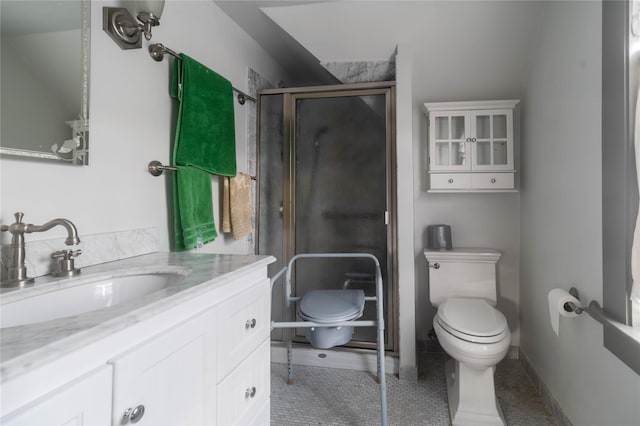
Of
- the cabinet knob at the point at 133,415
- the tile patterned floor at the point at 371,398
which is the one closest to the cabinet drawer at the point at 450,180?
the tile patterned floor at the point at 371,398

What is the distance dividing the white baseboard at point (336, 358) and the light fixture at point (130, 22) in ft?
6.39

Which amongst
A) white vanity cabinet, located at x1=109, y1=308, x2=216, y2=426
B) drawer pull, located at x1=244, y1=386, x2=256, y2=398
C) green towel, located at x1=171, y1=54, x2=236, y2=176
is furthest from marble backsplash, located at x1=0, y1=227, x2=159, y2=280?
→ drawer pull, located at x1=244, y1=386, x2=256, y2=398

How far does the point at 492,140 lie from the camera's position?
87.5 inches

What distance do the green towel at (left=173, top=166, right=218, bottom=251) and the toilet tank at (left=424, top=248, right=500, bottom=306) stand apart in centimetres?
147

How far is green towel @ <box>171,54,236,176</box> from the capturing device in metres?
1.55

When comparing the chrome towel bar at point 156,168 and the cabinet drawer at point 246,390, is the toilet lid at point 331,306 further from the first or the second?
the chrome towel bar at point 156,168

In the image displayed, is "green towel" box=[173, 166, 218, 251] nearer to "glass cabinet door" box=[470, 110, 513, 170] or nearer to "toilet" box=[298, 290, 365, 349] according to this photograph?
"toilet" box=[298, 290, 365, 349]

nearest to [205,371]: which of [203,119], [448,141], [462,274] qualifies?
[203,119]

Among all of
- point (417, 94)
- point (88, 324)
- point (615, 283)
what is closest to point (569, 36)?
point (417, 94)

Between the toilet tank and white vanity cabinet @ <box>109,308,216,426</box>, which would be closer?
white vanity cabinet @ <box>109,308,216,426</box>

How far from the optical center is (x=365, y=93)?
224 centimetres

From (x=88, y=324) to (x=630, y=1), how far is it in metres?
1.78

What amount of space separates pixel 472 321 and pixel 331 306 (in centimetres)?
75

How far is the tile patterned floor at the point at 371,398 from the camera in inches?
66.9
